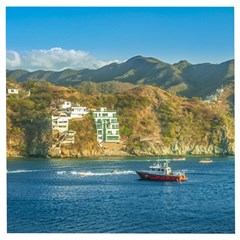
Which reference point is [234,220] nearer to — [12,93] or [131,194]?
[131,194]

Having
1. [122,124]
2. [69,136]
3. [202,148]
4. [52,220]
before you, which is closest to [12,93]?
[69,136]

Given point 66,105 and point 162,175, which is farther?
point 66,105

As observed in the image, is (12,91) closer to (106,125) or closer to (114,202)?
(106,125)

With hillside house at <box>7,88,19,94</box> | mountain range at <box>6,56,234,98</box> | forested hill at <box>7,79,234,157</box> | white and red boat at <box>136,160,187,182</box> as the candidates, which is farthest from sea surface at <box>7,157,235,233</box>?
hillside house at <box>7,88,19,94</box>

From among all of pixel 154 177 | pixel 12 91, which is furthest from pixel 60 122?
pixel 154 177

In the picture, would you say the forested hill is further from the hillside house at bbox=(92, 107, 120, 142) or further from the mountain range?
the mountain range
